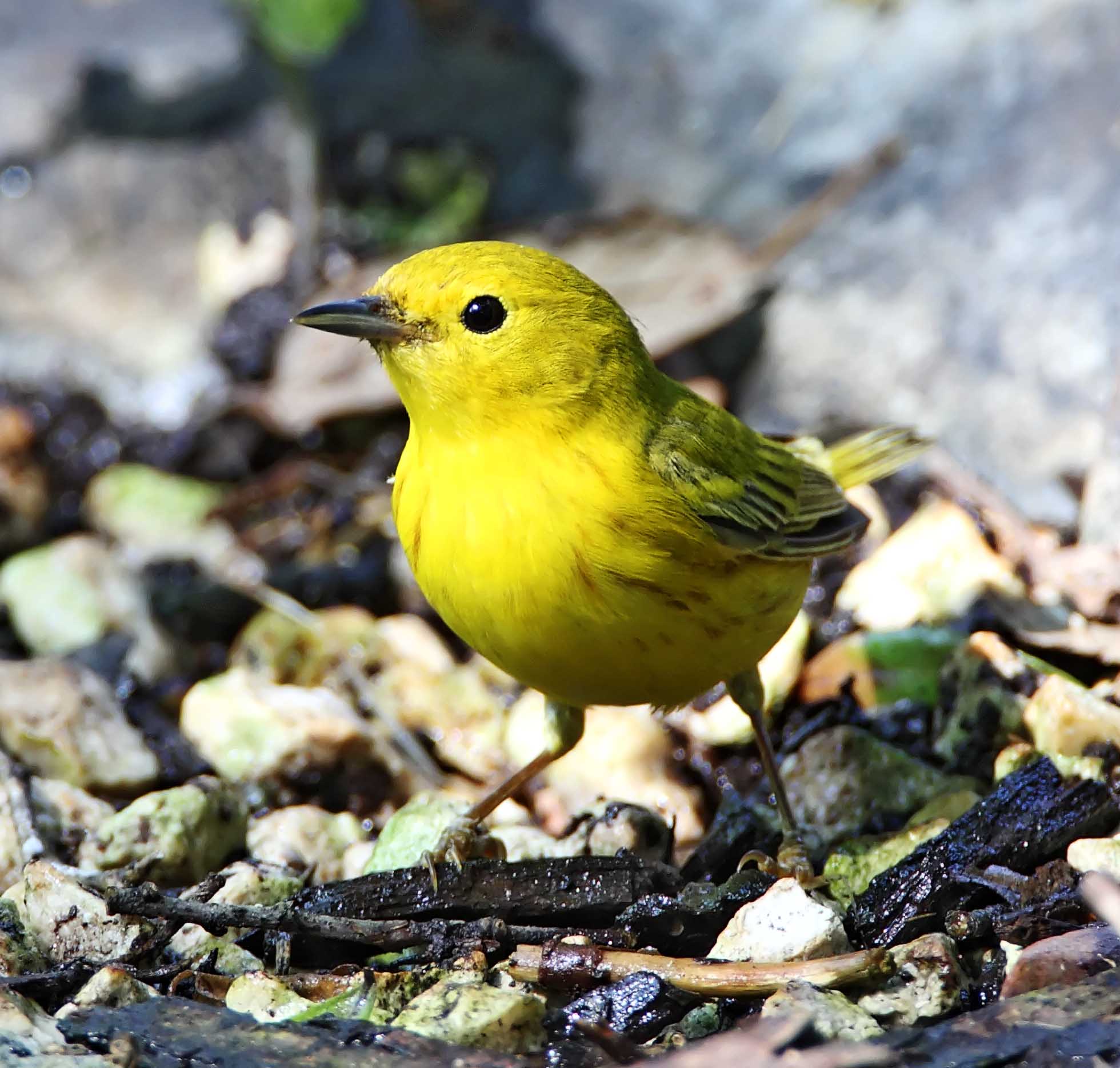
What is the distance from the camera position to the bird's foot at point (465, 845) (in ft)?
11.5

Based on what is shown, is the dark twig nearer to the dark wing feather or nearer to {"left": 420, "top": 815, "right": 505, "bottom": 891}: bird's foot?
{"left": 420, "top": 815, "right": 505, "bottom": 891}: bird's foot

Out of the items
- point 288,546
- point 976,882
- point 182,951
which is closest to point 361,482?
point 288,546

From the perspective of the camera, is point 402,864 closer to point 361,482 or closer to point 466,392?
point 466,392

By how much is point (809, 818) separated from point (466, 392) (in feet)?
5.23

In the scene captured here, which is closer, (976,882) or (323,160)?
(976,882)

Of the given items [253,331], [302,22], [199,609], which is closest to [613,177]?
[302,22]

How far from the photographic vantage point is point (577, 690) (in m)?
3.47

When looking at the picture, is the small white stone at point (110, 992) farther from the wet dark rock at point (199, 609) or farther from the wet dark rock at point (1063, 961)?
the wet dark rock at point (199, 609)

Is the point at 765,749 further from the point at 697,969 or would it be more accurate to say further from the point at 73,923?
the point at 73,923

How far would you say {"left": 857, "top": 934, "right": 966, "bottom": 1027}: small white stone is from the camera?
279 cm

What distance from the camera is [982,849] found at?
3236mm

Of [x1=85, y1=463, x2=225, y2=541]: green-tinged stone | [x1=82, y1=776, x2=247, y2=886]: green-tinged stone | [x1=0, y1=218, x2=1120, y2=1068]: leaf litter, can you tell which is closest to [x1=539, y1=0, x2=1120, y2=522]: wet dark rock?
[x1=0, y1=218, x2=1120, y2=1068]: leaf litter

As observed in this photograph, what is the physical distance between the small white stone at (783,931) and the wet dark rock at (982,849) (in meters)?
0.16

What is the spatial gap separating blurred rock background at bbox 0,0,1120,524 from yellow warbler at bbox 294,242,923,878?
2153 millimetres
